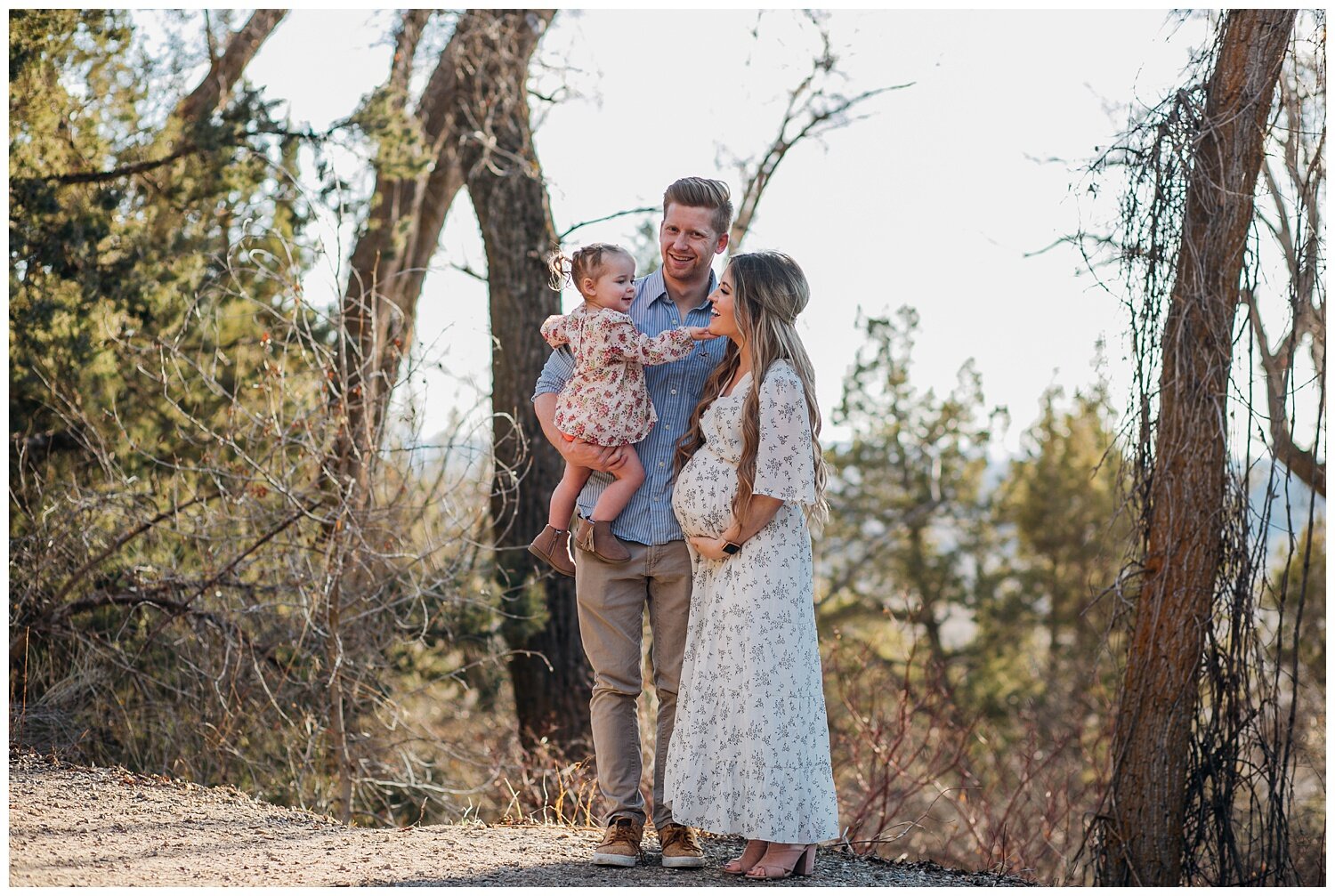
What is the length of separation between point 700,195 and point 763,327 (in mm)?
436

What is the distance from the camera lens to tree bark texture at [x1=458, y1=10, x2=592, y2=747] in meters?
7.52

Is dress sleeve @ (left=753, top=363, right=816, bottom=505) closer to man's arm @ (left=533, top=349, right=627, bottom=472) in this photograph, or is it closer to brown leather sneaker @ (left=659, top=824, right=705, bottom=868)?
man's arm @ (left=533, top=349, right=627, bottom=472)

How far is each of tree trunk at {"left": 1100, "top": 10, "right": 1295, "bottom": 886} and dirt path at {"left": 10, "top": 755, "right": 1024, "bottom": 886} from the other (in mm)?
959

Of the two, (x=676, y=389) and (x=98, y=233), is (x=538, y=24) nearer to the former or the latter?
(x=98, y=233)

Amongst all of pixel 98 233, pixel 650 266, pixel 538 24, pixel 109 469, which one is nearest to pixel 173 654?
pixel 109 469

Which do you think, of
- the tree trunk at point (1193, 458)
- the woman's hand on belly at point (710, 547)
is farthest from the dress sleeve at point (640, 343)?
the tree trunk at point (1193, 458)

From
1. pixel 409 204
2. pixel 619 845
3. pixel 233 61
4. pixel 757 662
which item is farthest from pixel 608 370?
pixel 233 61

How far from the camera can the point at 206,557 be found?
19.3 feet

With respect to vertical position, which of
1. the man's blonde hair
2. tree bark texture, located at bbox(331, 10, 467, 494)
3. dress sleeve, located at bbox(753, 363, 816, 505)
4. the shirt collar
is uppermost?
tree bark texture, located at bbox(331, 10, 467, 494)

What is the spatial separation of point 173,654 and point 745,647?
3.49 metres

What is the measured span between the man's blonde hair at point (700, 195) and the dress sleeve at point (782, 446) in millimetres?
529

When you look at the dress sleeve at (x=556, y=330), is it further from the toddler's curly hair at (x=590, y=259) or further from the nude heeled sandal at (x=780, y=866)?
the nude heeled sandal at (x=780, y=866)

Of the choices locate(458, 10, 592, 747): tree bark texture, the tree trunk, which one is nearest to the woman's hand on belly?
the tree trunk

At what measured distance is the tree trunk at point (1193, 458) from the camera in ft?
14.9
